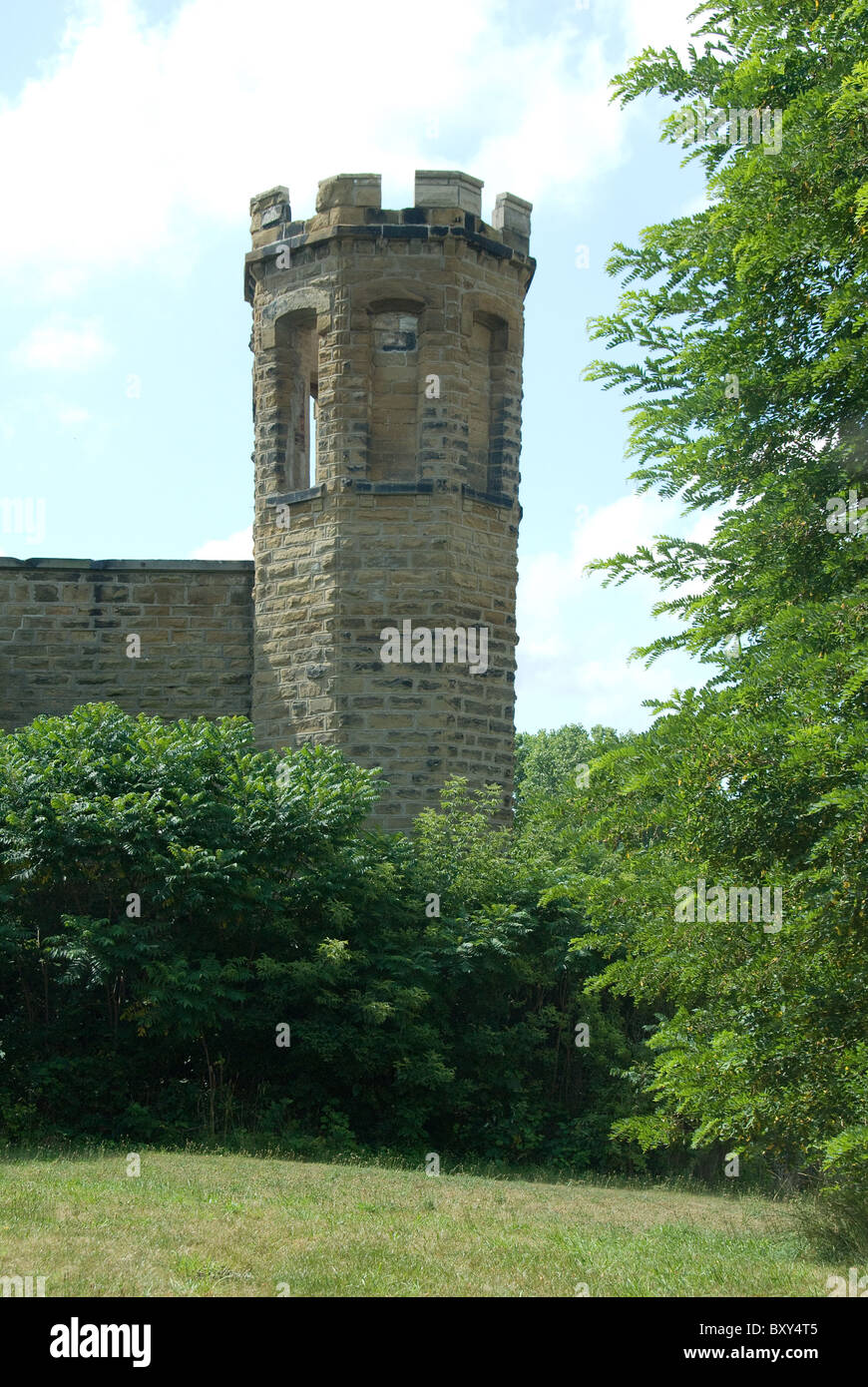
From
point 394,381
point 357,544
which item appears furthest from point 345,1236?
point 394,381

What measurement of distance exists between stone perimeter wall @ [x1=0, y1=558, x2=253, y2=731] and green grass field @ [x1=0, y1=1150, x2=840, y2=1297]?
735cm

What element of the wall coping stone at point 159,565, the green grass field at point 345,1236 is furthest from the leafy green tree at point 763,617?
the wall coping stone at point 159,565

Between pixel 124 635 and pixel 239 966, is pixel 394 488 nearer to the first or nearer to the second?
pixel 124 635

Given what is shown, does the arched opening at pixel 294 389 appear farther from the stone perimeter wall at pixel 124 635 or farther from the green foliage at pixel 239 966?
the green foliage at pixel 239 966

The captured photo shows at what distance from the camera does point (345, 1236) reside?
7.73 metres

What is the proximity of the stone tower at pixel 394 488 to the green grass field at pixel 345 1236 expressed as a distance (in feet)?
20.4

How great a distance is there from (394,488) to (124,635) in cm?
400

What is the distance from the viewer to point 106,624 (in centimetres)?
1727

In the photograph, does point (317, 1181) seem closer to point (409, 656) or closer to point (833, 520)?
point (833, 520)

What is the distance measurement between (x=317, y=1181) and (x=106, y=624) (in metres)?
9.22

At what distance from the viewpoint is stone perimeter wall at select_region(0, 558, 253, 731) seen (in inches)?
673

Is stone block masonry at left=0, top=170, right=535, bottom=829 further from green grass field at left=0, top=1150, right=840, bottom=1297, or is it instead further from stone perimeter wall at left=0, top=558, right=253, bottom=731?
green grass field at left=0, top=1150, right=840, bottom=1297

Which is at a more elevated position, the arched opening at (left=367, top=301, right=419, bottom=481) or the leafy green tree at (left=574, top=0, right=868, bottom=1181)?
the arched opening at (left=367, top=301, right=419, bottom=481)

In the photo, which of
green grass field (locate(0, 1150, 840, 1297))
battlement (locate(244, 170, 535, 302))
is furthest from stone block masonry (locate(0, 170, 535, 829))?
green grass field (locate(0, 1150, 840, 1297))
